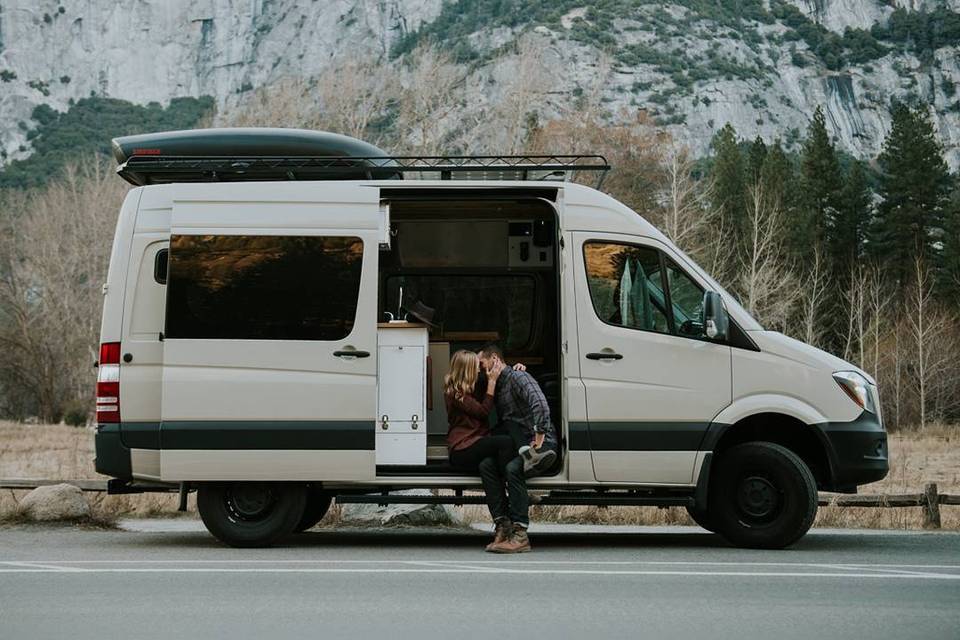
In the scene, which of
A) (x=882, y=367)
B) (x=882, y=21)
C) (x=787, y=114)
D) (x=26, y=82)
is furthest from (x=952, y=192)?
(x=26, y=82)

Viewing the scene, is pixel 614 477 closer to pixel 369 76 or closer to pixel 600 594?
pixel 600 594

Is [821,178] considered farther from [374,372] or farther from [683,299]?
[374,372]

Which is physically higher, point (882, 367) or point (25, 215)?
point (25, 215)

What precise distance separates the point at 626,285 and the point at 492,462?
1882 millimetres

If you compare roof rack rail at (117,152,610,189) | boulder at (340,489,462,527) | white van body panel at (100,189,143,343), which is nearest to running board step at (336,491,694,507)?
boulder at (340,489,462,527)

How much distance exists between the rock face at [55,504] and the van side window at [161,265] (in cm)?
304

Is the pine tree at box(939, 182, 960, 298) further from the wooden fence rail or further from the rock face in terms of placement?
the rock face

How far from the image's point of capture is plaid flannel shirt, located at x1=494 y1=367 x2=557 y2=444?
1060 cm

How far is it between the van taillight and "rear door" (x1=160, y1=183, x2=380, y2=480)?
488 mm

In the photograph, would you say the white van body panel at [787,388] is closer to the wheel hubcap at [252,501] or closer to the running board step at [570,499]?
the running board step at [570,499]

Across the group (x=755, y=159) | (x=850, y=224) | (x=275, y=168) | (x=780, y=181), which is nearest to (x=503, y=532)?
(x=275, y=168)

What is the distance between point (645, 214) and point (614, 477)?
39.7m

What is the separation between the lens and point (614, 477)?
10.8 m

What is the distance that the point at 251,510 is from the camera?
11094mm
